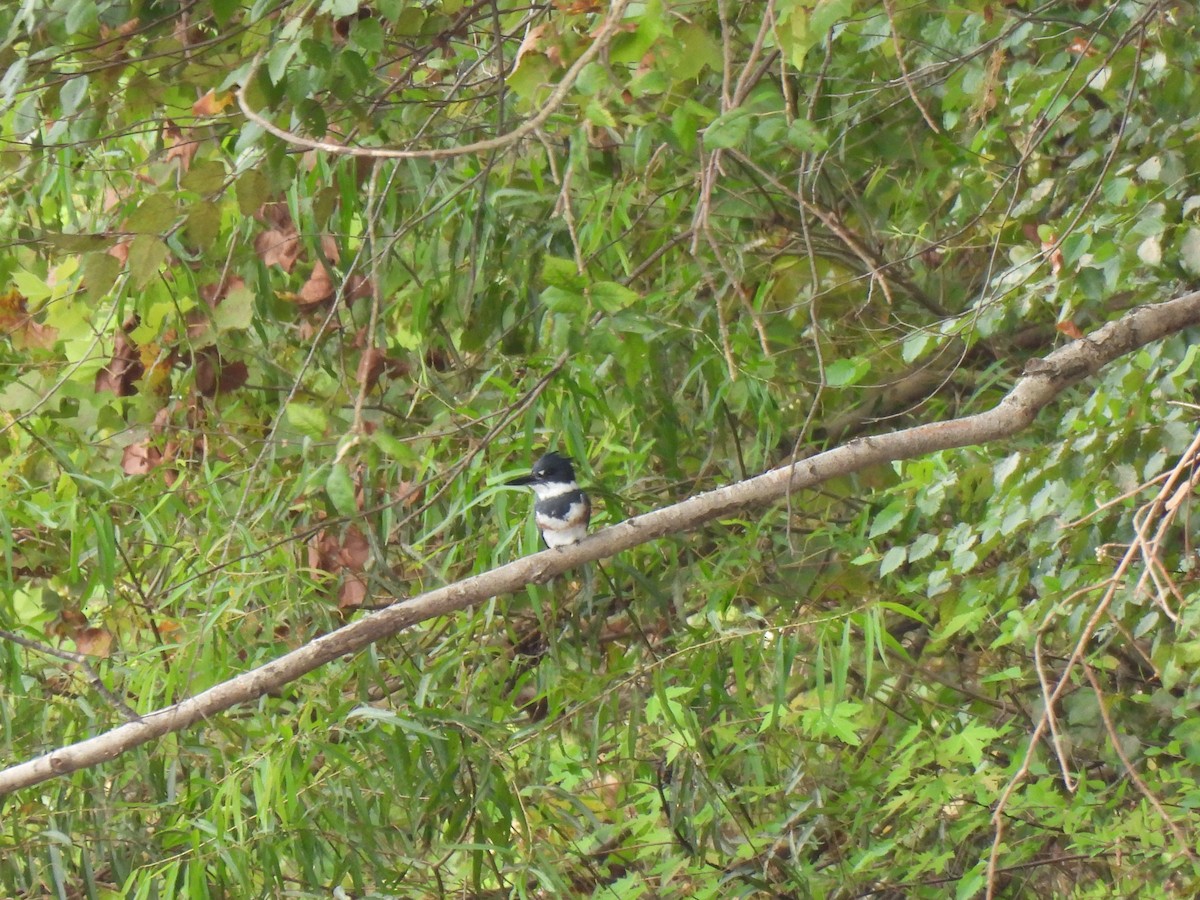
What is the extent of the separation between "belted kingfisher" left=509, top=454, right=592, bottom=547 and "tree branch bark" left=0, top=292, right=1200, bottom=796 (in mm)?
731

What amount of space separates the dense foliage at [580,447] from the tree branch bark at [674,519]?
208mm

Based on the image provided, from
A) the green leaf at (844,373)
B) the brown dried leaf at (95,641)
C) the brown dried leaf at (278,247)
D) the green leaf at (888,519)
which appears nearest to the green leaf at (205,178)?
the brown dried leaf at (278,247)

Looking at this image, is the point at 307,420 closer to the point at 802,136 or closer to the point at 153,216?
the point at 153,216

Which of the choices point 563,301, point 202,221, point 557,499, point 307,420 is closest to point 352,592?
point 557,499

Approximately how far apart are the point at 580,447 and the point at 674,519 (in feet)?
2.26

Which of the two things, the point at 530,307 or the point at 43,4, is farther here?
the point at 530,307

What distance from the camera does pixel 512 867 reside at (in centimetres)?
276

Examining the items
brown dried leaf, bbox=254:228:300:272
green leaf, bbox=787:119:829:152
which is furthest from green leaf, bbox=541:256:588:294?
brown dried leaf, bbox=254:228:300:272

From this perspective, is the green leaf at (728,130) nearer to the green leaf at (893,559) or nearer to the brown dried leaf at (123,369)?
the green leaf at (893,559)

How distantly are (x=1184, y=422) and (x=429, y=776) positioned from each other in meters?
1.53

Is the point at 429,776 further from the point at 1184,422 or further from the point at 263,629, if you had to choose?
the point at 1184,422

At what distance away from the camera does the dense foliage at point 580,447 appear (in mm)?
2359

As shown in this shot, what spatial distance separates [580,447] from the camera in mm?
2635

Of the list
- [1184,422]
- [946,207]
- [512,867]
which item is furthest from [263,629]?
[946,207]
